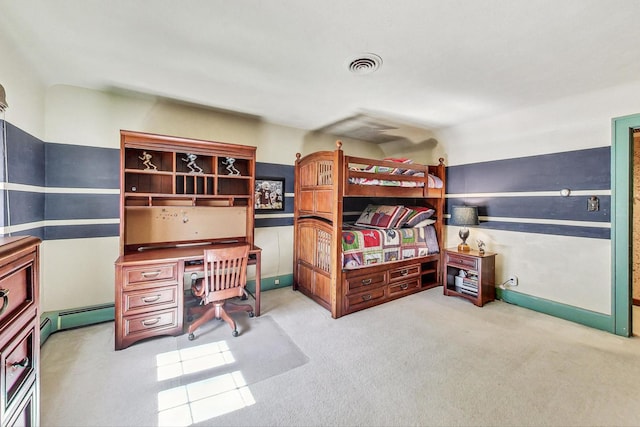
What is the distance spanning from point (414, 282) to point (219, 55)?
3.44 meters

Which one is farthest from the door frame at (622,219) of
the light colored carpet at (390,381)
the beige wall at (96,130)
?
the beige wall at (96,130)

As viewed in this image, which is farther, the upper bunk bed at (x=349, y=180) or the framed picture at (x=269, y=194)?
the framed picture at (x=269, y=194)

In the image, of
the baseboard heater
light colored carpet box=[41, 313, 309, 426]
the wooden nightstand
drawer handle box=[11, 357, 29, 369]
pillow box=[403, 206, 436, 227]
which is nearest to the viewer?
drawer handle box=[11, 357, 29, 369]

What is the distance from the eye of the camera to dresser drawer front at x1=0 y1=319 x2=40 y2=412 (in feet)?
3.29

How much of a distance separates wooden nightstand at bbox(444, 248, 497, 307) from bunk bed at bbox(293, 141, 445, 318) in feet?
0.99

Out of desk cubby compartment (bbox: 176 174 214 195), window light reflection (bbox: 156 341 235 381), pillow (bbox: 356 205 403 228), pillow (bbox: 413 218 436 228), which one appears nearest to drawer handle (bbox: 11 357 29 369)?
window light reflection (bbox: 156 341 235 381)

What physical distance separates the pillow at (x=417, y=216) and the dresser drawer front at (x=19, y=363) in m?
3.63

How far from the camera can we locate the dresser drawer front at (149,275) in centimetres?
237

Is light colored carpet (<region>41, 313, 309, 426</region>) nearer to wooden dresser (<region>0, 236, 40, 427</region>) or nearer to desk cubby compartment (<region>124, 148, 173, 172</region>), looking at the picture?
wooden dresser (<region>0, 236, 40, 427</region>)

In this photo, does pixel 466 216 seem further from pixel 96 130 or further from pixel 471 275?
pixel 96 130

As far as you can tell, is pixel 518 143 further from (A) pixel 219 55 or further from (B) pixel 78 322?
(B) pixel 78 322

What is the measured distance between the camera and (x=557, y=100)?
115 inches

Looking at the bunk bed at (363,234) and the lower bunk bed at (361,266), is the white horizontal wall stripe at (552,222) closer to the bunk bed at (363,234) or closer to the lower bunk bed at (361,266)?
the bunk bed at (363,234)

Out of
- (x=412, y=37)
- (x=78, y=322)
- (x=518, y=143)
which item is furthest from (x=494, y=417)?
(x=78, y=322)
